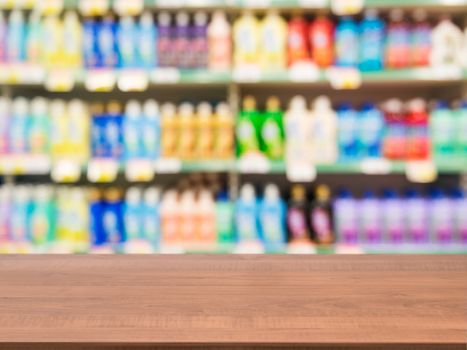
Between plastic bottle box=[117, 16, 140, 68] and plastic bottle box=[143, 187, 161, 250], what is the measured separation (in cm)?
60

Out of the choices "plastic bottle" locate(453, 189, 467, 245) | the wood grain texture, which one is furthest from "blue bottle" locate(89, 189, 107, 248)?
"plastic bottle" locate(453, 189, 467, 245)

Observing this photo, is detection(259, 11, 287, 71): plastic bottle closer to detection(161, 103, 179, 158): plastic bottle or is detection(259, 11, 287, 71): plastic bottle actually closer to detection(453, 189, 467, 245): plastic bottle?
detection(161, 103, 179, 158): plastic bottle

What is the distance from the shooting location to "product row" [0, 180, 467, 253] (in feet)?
8.61

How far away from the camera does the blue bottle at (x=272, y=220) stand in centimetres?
262

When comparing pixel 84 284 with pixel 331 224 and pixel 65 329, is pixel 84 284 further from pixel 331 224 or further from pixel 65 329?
pixel 331 224

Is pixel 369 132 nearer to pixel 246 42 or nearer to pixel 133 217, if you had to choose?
pixel 246 42

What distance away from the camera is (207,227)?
2.62 metres

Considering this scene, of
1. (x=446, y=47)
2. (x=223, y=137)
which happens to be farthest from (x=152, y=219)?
(x=446, y=47)

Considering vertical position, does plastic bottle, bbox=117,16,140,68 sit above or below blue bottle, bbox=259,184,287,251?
above

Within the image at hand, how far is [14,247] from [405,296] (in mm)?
2218

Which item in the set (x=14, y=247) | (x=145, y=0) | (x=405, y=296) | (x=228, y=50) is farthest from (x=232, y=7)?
(x=405, y=296)

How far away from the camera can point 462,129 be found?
2586 mm

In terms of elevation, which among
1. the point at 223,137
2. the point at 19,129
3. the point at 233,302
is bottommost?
the point at 233,302

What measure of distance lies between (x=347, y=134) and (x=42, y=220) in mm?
1485
